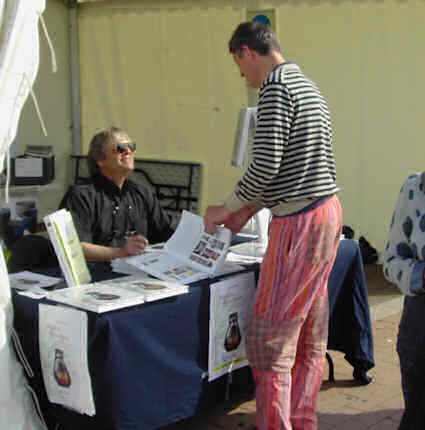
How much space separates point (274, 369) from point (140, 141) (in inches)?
184

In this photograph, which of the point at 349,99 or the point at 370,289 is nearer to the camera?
the point at 370,289

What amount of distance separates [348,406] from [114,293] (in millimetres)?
1518

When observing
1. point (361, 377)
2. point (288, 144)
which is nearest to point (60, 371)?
point (288, 144)

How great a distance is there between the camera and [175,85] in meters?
6.58

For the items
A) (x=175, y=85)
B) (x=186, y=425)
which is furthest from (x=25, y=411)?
(x=175, y=85)

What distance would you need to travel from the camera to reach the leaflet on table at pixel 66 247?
8.09 ft

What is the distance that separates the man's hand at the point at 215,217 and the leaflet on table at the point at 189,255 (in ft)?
0.11

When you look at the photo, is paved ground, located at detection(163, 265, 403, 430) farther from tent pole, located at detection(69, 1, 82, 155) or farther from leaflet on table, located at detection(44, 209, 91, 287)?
tent pole, located at detection(69, 1, 82, 155)

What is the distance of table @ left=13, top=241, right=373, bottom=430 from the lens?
2.30 m

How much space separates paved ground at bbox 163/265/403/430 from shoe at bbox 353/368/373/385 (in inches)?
1.4

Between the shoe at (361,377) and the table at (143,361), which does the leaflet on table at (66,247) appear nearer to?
the table at (143,361)

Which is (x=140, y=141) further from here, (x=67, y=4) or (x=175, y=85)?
(x=67, y=4)

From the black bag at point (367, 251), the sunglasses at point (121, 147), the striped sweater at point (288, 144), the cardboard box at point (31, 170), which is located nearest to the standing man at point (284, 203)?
the striped sweater at point (288, 144)

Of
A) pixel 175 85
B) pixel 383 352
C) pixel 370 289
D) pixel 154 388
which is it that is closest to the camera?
pixel 154 388
